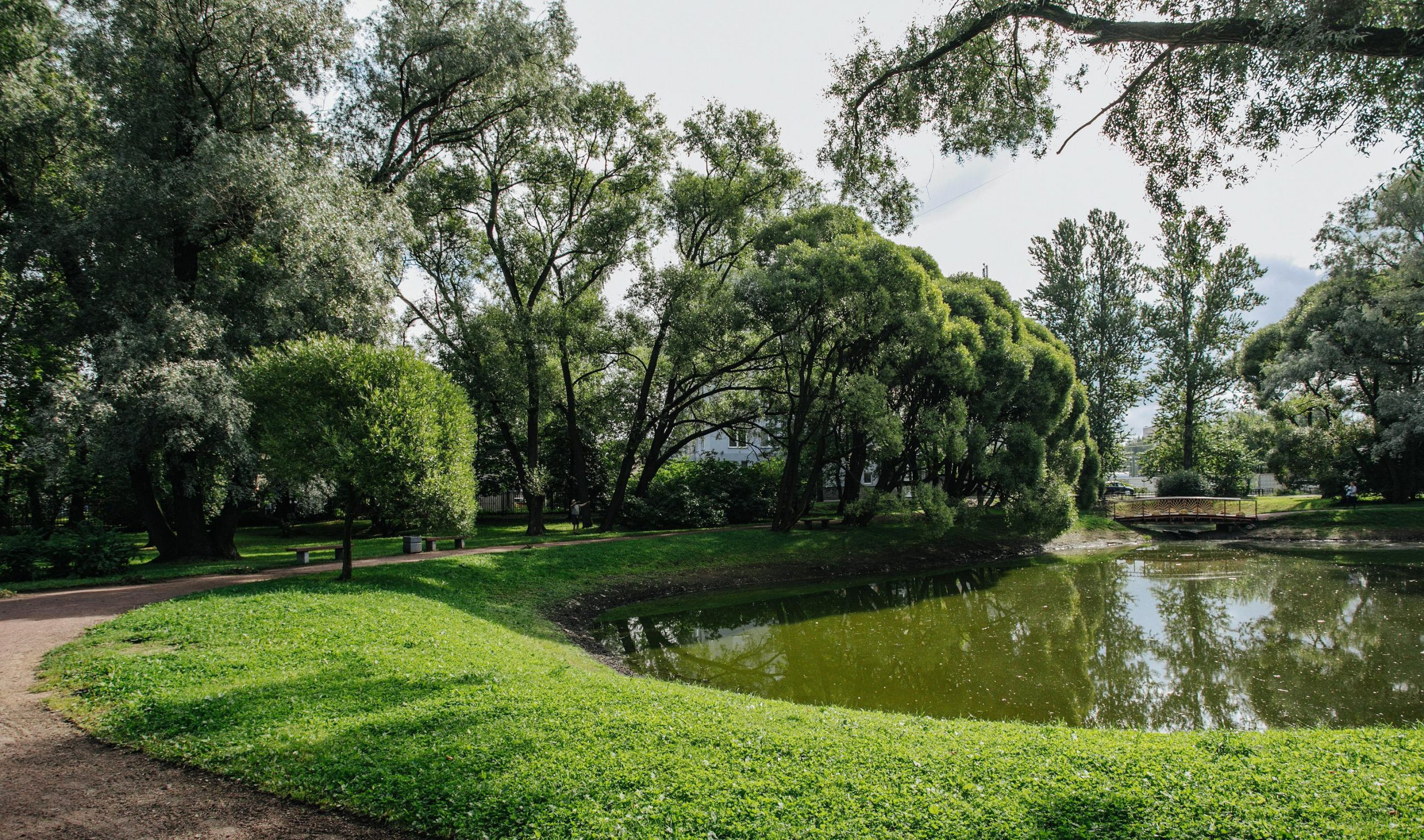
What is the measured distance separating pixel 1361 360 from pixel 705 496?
30.6m

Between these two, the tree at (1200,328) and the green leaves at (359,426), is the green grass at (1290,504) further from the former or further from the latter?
the green leaves at (359,426)

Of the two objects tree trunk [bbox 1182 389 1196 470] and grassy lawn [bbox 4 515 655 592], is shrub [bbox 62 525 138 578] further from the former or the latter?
tree trunk [bbox 1182 389 1196 470]

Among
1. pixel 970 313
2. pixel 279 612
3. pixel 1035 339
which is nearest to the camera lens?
pixel 279 612

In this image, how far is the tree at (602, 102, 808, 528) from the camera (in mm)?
21703

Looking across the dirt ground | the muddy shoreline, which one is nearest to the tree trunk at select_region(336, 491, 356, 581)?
the muddy shoreline

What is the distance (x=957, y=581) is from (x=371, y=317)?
1835cm

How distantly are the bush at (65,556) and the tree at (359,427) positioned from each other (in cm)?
571

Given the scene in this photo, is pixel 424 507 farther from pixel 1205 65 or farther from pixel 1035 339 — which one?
pixel 1035 339

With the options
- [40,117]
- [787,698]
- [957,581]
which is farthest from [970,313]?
[40,117]

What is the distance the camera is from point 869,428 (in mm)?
20328

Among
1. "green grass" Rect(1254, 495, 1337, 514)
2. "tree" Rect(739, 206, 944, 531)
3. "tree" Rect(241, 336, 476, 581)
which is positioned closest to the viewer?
"tree" Rect(241, 336, 476, 581)

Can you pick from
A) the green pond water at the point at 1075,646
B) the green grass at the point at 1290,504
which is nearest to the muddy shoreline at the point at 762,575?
the green pond water at the point at 1075,646

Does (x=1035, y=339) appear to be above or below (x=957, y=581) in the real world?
above

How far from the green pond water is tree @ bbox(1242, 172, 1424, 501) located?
1336 cm
